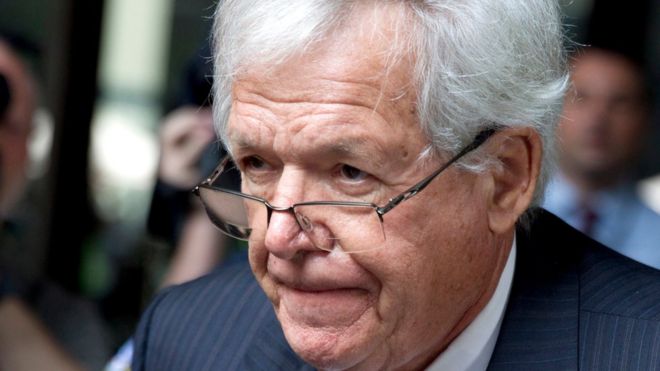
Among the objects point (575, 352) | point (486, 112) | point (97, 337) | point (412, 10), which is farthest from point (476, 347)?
point (97, 337)

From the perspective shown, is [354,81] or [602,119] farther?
[602,119]

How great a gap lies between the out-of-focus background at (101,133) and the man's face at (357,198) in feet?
9.96

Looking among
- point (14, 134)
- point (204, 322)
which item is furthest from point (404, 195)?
point (14, 134)

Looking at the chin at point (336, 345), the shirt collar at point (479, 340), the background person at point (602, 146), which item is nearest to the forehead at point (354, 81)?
the chin at point (336, 345)

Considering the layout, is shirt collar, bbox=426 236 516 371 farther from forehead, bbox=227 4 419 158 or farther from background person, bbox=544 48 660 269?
background person, bbox=544 48 660 269

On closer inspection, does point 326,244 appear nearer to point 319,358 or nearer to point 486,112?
point 319,358

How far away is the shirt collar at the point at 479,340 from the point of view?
237 centimetres

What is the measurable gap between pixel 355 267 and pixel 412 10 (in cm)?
47

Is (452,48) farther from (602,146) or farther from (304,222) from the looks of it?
(602,146)

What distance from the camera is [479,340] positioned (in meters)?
2.39

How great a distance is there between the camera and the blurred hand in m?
4.06

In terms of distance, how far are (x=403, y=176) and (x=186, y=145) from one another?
2.02 metres

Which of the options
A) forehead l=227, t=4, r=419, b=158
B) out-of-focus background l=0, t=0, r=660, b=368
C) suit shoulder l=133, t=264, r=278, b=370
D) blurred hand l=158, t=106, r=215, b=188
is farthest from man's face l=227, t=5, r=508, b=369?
out-of-focus background l=0, t=0, r=660, b=368

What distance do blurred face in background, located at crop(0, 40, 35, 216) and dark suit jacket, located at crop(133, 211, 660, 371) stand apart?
4.28ft
